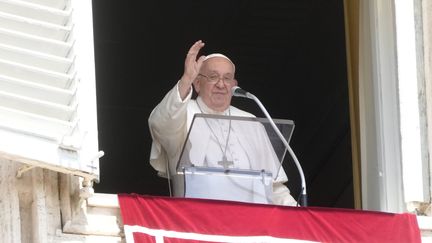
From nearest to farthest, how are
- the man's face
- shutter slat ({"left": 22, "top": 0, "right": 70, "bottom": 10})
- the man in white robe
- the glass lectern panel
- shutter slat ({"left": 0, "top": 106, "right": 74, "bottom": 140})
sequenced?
shutter slat ({"left": 0, "top": 106, "right": 74, "bottom": 140}), shutter slat ({"left": 22, "top": 0, "right": 70, "bottom": 10}), the glass lectern panel, the man in white robe, the man's face

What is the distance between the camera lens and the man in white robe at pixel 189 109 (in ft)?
25.1

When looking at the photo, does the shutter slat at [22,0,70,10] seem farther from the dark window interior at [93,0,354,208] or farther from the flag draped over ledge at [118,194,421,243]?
the dark window interior at [93,0,354,208]

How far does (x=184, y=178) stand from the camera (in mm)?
7387

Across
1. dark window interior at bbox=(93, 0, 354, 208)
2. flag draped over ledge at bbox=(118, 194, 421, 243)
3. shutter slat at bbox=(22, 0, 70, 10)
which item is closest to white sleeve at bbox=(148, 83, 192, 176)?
flag draped over ledge at bbox=(118, 194, 421, 243)

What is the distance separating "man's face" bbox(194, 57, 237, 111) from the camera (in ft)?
26.4

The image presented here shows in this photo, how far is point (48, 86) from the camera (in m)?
6.83

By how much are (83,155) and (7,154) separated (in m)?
0.29

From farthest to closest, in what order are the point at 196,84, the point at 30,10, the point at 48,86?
the point at 196,84
the point at 30,10
the point at 48,86

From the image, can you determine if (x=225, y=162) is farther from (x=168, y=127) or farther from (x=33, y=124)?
(x=33, y=124)

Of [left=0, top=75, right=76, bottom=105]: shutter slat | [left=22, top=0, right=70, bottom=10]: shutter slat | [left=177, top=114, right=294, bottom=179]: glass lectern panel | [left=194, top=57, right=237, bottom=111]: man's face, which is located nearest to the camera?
[left=0, top=75, right=76, bottom=105]: shutter slat

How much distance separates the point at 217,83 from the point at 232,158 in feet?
1.64

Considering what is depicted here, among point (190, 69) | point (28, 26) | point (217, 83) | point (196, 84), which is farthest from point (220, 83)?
point (28, 26)

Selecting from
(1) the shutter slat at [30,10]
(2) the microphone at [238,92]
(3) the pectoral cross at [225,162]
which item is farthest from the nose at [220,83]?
(1) the shutter slat at [30,10]

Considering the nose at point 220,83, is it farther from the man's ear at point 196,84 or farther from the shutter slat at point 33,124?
the shutter slat at point 33,124
